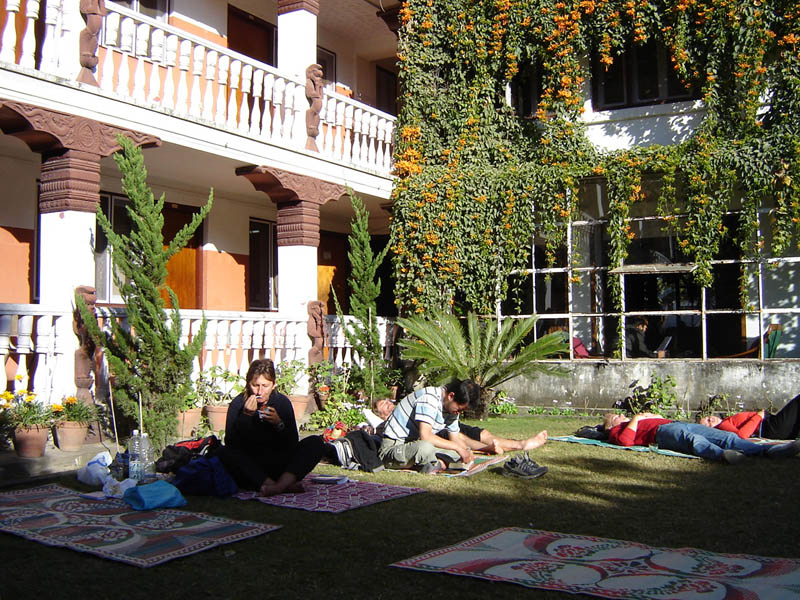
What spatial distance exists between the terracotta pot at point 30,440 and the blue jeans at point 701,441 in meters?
6.27

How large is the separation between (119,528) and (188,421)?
4.22 m

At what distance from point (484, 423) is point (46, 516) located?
6652mm

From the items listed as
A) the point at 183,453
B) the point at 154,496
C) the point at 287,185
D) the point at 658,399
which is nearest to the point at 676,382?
the point at 658,399

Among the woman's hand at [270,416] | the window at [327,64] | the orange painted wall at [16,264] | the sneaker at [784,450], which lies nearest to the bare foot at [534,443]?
the sneaker at [784,450]

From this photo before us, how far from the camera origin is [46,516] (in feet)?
17.9

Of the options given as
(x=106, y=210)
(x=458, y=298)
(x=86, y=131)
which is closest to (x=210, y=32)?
(x=106, y=210)

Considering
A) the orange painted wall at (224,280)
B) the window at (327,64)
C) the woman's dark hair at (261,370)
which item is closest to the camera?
the woman's dark hair at (261,370)

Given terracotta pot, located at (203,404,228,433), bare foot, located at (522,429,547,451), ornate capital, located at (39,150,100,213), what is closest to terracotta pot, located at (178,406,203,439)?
terracotta pot, located at (203,404,228,433)

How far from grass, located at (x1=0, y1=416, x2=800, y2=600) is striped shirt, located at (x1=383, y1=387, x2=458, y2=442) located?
43cm

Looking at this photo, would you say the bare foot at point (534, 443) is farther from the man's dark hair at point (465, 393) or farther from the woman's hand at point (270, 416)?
the woman's hand at point (270, 416)

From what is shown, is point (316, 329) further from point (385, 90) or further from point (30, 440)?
point (385, 90)

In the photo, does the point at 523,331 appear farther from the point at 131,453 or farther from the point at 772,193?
the point at 131,453

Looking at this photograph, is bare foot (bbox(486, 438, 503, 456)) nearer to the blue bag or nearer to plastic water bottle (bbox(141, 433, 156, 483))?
plastic water bottle (bbox(141, 433, 156, 483))

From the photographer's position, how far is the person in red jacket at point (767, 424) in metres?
8.64
